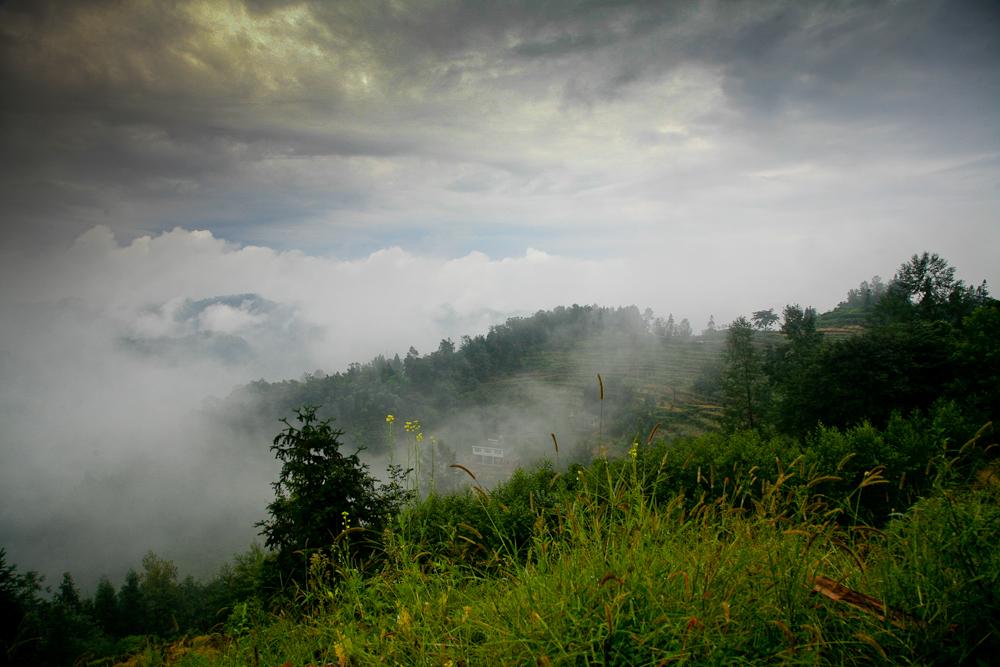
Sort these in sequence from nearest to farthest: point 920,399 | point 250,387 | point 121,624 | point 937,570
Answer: point 937,570 → point 920,399 → point 121,624 → point 250,387

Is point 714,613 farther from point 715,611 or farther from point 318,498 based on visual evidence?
point 318,498

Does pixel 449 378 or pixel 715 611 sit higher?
pixel 715 611

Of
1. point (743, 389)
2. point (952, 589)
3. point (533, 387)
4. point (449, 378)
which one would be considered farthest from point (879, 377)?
point (449, 378)

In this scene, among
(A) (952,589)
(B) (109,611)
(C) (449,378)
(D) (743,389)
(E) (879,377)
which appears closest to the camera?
(A) (952,589)

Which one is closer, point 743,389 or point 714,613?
point 714,613

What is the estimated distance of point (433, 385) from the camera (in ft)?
371

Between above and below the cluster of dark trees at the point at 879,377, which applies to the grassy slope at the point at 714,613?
above

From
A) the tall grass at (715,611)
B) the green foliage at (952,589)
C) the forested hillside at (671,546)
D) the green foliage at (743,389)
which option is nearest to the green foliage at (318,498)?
the forested hillside at (671,546)

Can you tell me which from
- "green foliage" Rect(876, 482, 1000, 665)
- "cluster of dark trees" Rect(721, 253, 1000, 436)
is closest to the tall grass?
"green foliage" Rect(876, 482, 1000, 665)

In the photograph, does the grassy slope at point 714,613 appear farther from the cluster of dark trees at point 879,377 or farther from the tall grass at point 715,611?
the cluster of dark trees at point 879,377

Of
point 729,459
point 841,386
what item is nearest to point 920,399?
point 841,386

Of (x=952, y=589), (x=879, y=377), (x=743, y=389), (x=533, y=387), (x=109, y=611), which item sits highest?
(x=952, y=589)

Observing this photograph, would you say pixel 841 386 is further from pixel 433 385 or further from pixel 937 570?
pixel 433 385

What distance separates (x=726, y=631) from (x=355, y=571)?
98.4 inches
